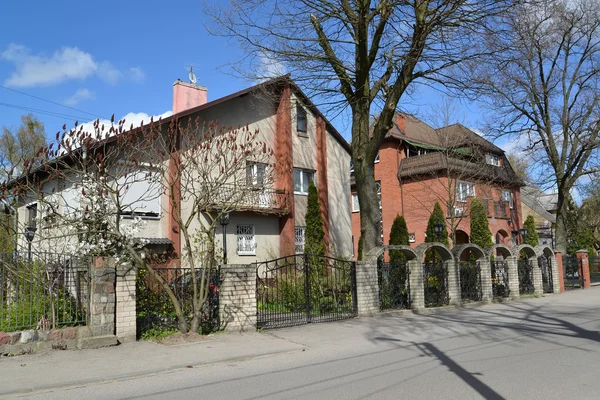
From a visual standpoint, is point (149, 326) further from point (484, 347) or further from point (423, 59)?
point (423, 59)

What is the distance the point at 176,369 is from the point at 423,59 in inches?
438

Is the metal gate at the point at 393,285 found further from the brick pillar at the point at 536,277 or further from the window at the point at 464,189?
the window at the point at 464,189

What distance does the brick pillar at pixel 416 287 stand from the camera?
15961mm

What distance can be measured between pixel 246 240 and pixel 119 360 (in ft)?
39.8

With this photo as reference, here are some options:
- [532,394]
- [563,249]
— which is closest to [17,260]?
[532,394]

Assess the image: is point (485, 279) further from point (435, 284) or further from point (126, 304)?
point (126, 304)

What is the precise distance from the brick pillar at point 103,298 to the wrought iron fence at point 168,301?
958mm

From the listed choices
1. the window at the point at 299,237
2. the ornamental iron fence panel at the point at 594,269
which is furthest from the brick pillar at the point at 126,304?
the ornamental iron fence panel at the point at 594,269

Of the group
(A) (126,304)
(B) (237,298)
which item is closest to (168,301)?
(A) (126,304)

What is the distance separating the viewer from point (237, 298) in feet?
38.5

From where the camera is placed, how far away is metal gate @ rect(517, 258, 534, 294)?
21484 mm

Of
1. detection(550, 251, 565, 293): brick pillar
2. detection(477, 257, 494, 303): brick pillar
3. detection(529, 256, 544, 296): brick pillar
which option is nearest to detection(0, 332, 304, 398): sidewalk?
detection(477, 257, 494, 303): brick pillar

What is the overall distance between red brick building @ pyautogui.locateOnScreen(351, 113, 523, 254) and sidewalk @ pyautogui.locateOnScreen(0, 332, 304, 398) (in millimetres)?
19377

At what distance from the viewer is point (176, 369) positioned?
27.4 feet
